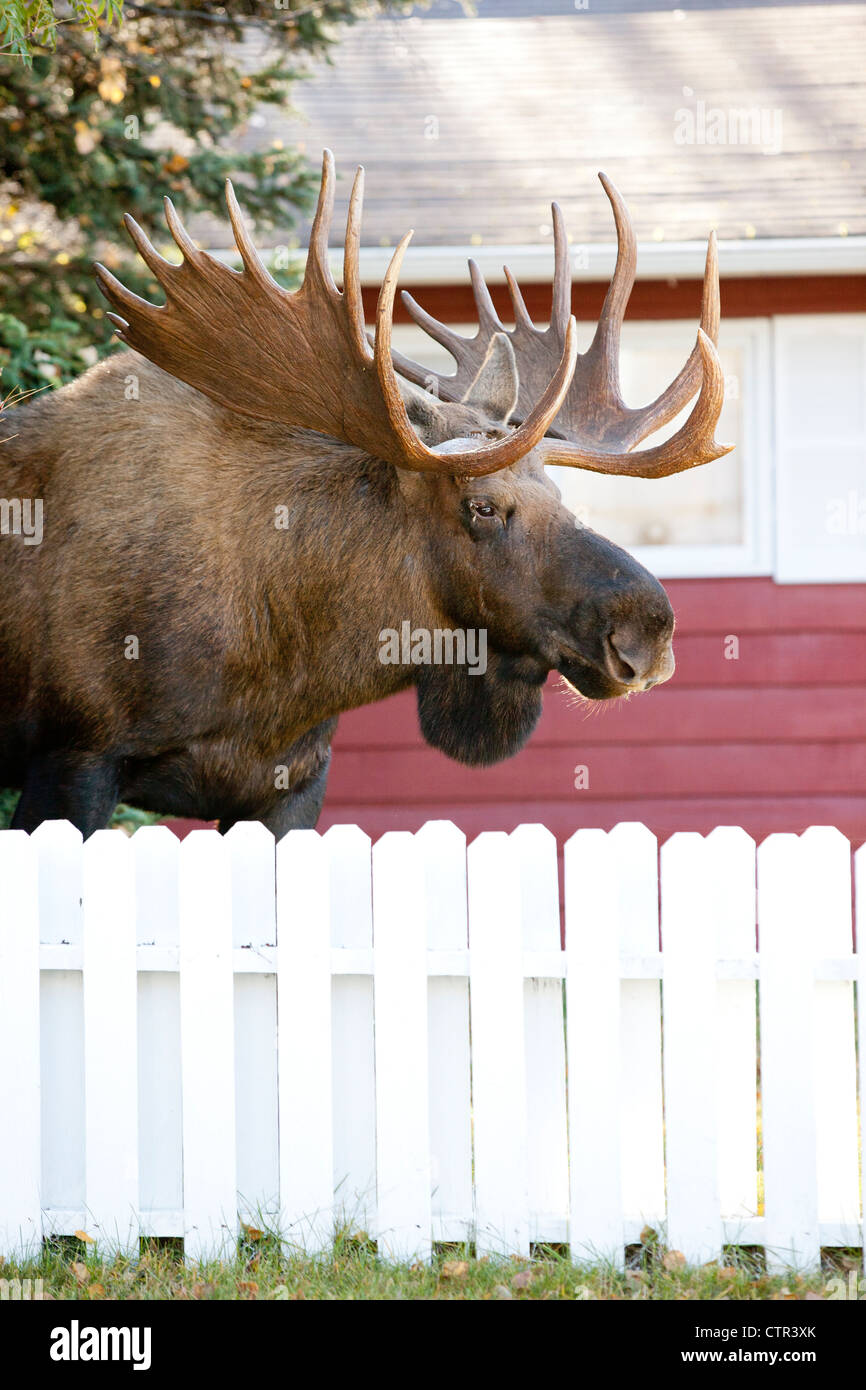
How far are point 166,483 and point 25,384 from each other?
223 centimetres

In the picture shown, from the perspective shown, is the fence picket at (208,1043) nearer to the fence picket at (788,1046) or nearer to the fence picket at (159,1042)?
the fence picket at (159,1042)

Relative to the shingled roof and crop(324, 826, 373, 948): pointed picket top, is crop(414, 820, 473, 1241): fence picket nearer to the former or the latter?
crop(324, 826, 373, 948): pointed picket top

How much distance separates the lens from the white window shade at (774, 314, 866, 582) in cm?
765

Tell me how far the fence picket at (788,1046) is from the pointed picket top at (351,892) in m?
0.91

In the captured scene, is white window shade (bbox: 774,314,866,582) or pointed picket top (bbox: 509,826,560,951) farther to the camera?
white window shade (bbox: 774,314,866,582)

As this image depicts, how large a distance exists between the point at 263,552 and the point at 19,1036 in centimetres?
152

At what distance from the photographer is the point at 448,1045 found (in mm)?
3459

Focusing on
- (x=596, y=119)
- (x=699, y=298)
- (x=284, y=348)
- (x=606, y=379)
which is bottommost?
(x=284, y=348)

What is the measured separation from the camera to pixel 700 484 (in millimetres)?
7816

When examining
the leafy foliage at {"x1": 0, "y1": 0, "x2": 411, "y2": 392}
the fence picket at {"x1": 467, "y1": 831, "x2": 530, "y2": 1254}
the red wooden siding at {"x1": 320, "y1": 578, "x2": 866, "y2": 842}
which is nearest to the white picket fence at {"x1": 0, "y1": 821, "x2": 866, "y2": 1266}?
the fence picket at {"x1": 467, "y1": 831, "x2": 530, "y2": 1254}

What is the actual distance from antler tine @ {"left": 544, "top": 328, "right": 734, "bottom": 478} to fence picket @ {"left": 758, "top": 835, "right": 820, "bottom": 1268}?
1363 millimetres

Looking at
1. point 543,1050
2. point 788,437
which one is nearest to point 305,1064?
point 543,1050

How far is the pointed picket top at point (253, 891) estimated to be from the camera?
3.46m

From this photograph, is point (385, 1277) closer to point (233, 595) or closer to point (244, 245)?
point (233, 595)
